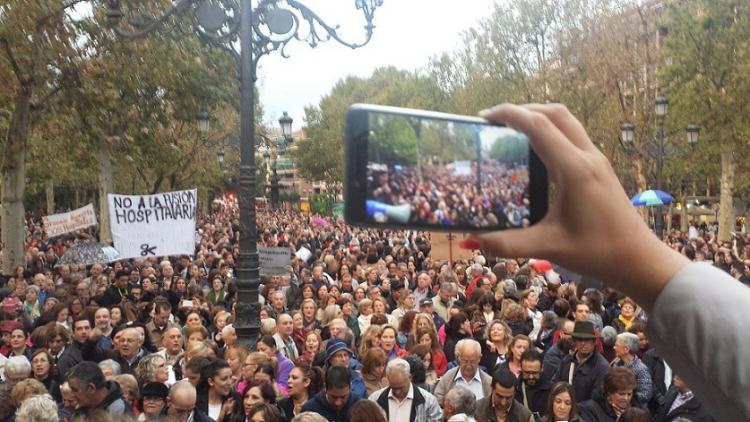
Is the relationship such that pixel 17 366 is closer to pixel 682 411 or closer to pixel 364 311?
pixel 364 311

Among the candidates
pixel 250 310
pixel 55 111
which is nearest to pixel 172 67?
pixel 55 111

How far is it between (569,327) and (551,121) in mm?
6309

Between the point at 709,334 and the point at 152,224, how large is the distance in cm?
1282

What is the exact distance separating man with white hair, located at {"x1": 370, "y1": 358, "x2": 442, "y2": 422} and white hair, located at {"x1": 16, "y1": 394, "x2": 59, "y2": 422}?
2256 mm

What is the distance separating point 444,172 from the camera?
1.52 meters

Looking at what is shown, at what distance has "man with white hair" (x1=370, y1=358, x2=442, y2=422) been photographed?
18.2ft

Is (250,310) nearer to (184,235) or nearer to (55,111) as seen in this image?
(184,235)

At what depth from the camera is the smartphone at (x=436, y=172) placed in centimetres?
148

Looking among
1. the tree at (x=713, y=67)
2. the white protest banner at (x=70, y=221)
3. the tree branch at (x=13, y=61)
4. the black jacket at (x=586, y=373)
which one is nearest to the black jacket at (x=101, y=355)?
the black jacket at (x=586, y=373)

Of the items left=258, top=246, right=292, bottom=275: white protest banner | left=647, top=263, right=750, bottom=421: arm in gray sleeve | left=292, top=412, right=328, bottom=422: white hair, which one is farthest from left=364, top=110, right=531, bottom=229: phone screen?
left=258, top=246, right=292, bottom=275: white protest banner

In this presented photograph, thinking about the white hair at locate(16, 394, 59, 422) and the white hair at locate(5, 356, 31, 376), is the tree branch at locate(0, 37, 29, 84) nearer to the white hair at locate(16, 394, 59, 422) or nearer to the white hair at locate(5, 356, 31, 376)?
the white hair at locate(5, 356, 31, 376)

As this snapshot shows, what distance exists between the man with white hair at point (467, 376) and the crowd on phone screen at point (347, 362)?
1 cm

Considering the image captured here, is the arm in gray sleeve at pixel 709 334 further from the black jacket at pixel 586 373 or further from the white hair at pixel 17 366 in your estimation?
the white hair at pixel 17 366

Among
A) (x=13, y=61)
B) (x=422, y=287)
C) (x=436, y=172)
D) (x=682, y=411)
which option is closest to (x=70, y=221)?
(x=13, y=61)
